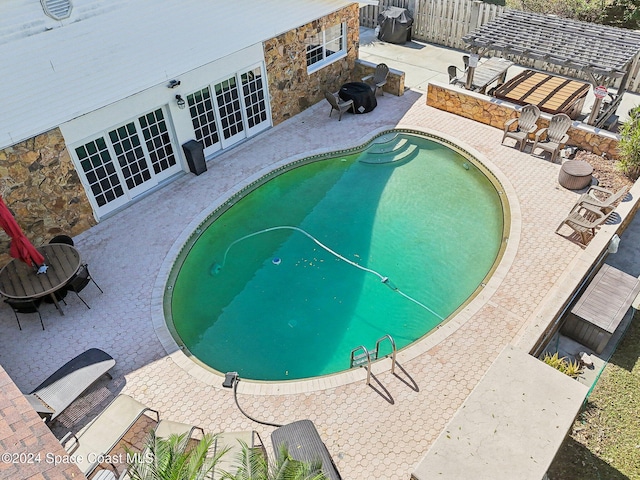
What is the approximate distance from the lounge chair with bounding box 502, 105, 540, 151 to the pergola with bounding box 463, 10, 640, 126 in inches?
66.3

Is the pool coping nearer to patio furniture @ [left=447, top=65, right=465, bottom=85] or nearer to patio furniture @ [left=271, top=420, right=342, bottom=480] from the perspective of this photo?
patio furniture @ [left=271, top=420, right=342, bottom=480]

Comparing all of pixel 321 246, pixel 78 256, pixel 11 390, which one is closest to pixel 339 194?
pixel 321 246

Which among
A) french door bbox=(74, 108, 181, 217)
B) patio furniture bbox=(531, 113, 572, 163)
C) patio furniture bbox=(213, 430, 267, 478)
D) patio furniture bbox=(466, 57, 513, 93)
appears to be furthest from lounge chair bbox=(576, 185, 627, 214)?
french door bbox=(74, 108, 181, 217)

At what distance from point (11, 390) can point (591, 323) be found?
1134cm

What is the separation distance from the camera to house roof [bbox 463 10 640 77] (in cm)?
1569

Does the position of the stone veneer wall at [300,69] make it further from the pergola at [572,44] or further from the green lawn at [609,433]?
the green lawn at [609,433]

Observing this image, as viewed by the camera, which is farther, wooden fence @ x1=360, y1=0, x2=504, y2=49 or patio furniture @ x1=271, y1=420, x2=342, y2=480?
wooden fence @ x1=360, y1=0, x2=504, y2=49

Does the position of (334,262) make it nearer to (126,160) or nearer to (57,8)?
(126,160)

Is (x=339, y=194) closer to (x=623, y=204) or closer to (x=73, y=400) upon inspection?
(x=623, y=204)

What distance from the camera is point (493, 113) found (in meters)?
18.1

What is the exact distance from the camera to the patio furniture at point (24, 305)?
11.5 meters

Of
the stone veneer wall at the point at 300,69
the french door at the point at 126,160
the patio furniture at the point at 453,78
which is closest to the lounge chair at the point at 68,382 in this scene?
→ the french door at the point at 126,160

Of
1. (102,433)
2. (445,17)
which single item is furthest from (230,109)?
(445,17)

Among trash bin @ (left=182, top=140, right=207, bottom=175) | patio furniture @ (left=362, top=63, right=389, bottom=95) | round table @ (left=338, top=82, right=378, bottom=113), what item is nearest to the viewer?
trash bin @ (left=182, top=140, right=207, bottom=175)
